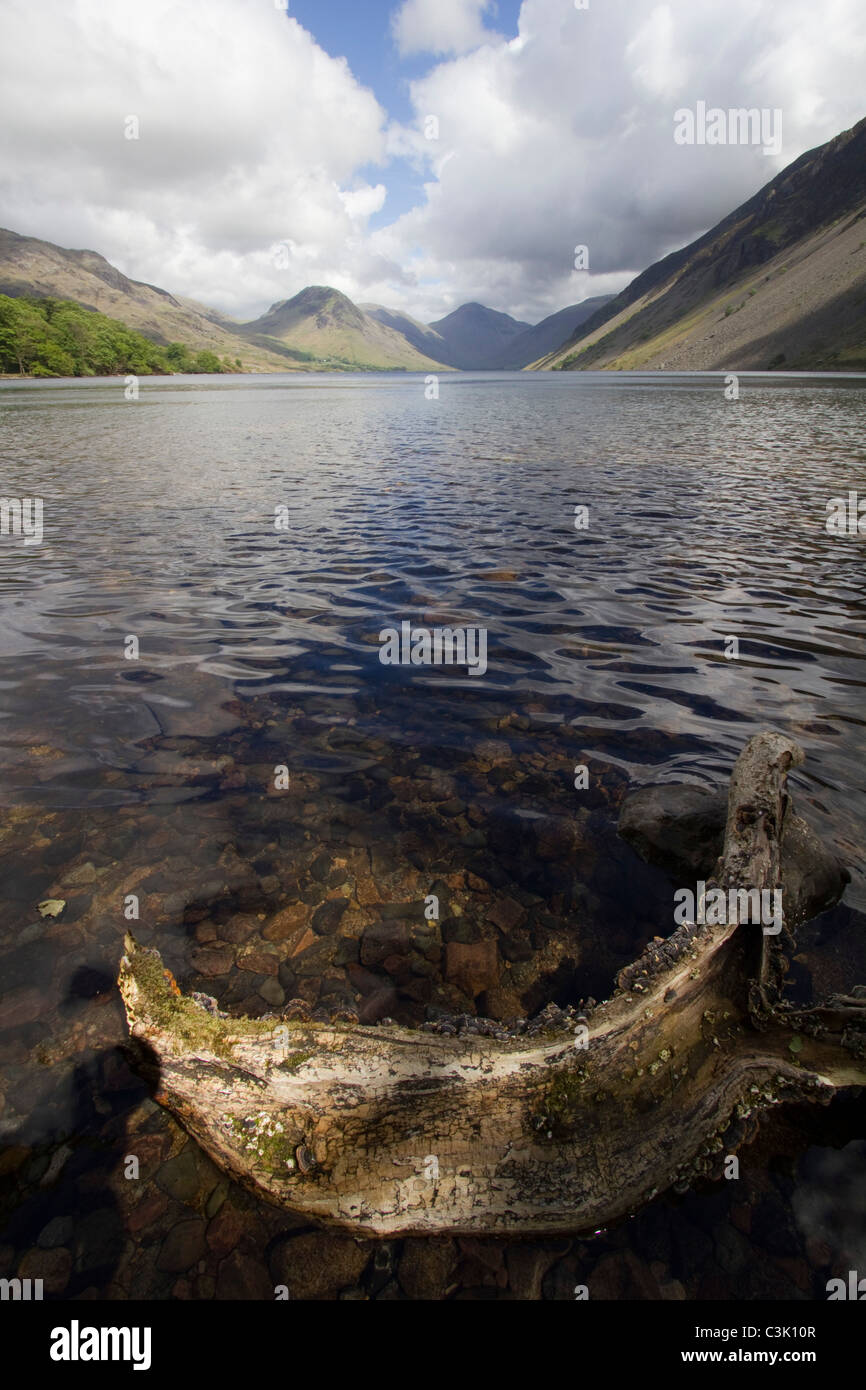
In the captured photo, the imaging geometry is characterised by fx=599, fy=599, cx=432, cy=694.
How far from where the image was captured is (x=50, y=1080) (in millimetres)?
4324

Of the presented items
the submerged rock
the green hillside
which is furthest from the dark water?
the green hillside

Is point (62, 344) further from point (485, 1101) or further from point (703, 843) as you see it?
point (485, 1101)

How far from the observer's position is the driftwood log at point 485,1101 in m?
3.51

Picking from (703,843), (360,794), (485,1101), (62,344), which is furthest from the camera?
(62,344)

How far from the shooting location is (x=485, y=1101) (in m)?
3.57

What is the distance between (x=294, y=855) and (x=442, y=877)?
65.1 inches

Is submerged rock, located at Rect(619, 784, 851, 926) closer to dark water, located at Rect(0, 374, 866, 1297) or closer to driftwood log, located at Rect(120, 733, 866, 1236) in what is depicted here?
dark water, located at Rect(0, 374, 866, 1297)

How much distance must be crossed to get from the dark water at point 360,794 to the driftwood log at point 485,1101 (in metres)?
0.29

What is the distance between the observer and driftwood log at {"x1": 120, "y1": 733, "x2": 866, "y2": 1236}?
138 inches

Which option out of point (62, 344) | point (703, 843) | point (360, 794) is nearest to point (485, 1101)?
point (703, 843)

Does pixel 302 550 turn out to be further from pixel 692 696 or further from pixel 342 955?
pixel 342 955

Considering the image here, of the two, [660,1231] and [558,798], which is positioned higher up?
[558,798]

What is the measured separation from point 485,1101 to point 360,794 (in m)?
4.24
